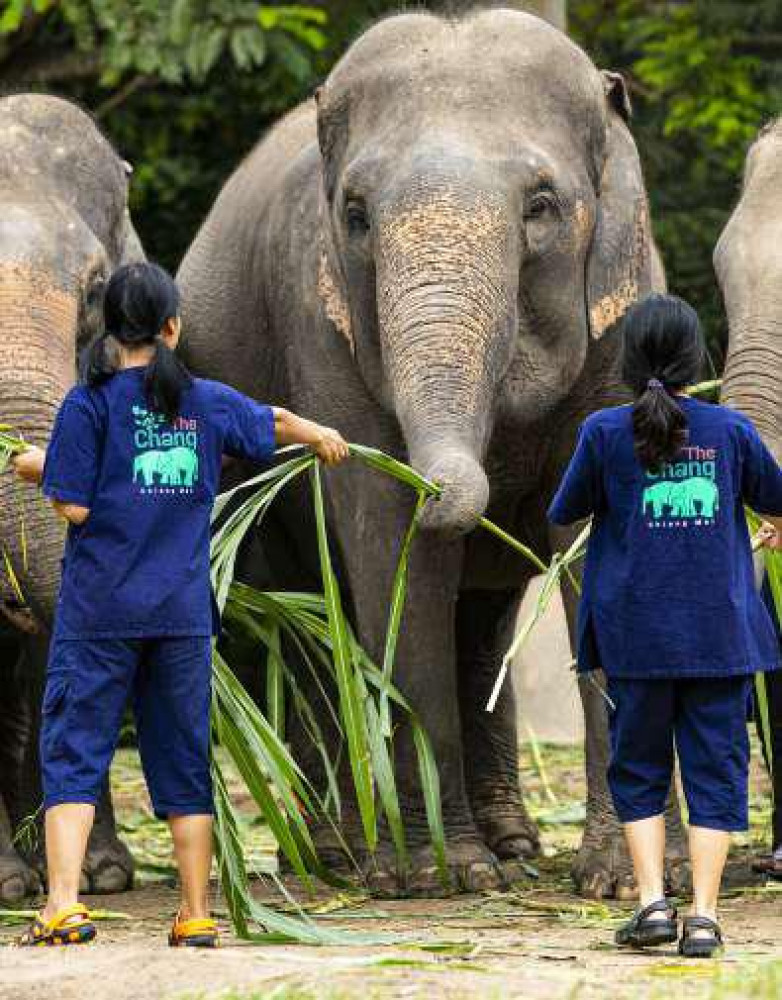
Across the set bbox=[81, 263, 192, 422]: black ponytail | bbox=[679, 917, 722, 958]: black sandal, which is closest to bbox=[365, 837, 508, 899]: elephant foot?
bbox=[679, 917, 722, 958]: black sandal

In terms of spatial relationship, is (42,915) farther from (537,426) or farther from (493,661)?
(493,661)

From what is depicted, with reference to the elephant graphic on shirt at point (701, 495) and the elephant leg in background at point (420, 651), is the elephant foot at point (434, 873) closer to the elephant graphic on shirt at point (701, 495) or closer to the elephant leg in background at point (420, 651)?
the elephant leg in background at point (420, 651)

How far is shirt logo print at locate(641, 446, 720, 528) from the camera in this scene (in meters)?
6.54

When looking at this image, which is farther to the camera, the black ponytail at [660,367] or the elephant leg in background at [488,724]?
the elephant leg in background at [488,724]

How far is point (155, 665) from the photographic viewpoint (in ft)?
21.5

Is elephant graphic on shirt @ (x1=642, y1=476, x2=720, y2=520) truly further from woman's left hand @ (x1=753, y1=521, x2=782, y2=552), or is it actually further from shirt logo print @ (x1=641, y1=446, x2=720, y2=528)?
woman's left hand @ (x1=753, y1=521, x2=782, y2=552)

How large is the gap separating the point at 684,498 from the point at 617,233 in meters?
2.09

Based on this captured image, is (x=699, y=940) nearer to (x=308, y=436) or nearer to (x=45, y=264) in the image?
(x=308, y=436)

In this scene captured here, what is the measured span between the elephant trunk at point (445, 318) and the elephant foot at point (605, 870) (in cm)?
126

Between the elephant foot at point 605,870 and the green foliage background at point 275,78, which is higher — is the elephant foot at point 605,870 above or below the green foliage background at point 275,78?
below


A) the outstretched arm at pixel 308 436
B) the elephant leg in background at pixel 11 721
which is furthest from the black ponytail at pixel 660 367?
the elephant leg in background at pixel 11 721

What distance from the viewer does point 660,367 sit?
21.6 ft

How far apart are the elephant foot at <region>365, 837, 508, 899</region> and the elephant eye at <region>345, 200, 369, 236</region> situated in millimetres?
1833

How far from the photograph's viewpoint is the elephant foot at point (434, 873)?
8227 mm
